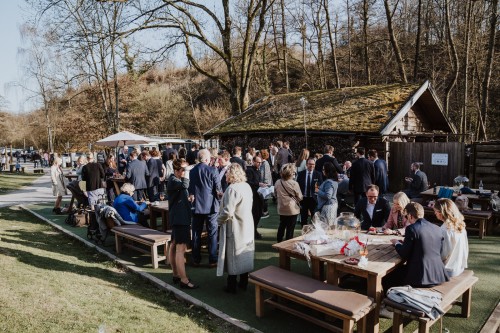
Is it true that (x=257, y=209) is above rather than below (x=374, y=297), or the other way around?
above

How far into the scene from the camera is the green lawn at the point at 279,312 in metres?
4.50

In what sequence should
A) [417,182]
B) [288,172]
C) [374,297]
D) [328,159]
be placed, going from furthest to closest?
[417,182] < [328,159] < [288,172] < [374,297]

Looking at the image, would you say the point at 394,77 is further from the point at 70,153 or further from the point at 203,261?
the point at 70,153

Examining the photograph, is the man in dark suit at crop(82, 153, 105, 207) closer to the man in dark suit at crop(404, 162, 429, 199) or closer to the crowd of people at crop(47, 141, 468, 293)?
the crowd of people at crop(47, 141, 468, 293)

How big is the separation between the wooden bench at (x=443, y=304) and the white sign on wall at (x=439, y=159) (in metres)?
9.67

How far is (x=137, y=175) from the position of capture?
34.2 feet

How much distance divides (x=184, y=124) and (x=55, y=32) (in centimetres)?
2580

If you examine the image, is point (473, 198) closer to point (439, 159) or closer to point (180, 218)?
point (439, 159)

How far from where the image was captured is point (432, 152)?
13.4 m

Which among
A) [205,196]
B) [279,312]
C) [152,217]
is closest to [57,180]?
[152,217]

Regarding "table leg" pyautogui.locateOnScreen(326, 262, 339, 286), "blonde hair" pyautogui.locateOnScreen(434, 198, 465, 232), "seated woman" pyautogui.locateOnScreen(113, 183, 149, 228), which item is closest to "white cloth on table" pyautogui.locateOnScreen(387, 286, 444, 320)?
"table leg" pyautogui.locateOnScreen(326, 262, 339, 286)

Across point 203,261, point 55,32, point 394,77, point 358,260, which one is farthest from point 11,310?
point 394,77

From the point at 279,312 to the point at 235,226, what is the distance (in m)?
1.27

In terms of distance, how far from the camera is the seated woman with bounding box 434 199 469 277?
4367mm
